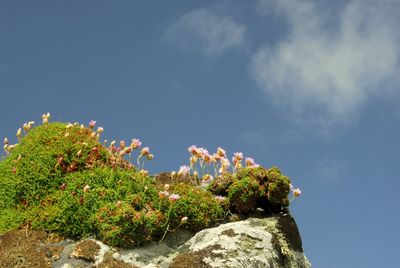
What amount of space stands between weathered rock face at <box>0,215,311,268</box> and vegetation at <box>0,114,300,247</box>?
284 millimetres

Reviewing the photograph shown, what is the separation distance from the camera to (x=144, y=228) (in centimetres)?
1025

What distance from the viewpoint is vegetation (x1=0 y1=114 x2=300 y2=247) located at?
34.3ft

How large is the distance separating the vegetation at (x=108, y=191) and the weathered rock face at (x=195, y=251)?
0.28 meters

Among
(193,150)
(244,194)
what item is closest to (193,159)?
(193,150)

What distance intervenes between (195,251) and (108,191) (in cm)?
246

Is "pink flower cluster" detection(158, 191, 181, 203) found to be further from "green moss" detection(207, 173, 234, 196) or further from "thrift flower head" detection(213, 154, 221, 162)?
"thrift flower head" detection(213, 154, 221, 162)

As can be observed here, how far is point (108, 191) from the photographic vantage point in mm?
10953

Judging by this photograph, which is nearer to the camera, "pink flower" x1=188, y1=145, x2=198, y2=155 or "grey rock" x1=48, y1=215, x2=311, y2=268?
"grey rock" x1=48, y1=215, x2=311, y2=268

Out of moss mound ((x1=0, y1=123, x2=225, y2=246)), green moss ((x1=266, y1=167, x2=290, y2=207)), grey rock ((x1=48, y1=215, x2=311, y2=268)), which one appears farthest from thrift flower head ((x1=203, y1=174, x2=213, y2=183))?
grey rock ((x1=48, y1=215, x2=311, y2=268))

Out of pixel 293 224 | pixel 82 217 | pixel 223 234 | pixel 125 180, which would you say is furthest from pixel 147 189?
pixel 293 224

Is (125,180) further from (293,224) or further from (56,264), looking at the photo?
(293,224)

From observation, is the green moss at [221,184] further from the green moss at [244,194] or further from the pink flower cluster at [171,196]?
the pink flower cluster at [171,196]

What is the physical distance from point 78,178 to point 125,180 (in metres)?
0.93

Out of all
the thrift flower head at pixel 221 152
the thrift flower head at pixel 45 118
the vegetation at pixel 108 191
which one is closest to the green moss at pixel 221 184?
the vegetation at pixel 108 191
